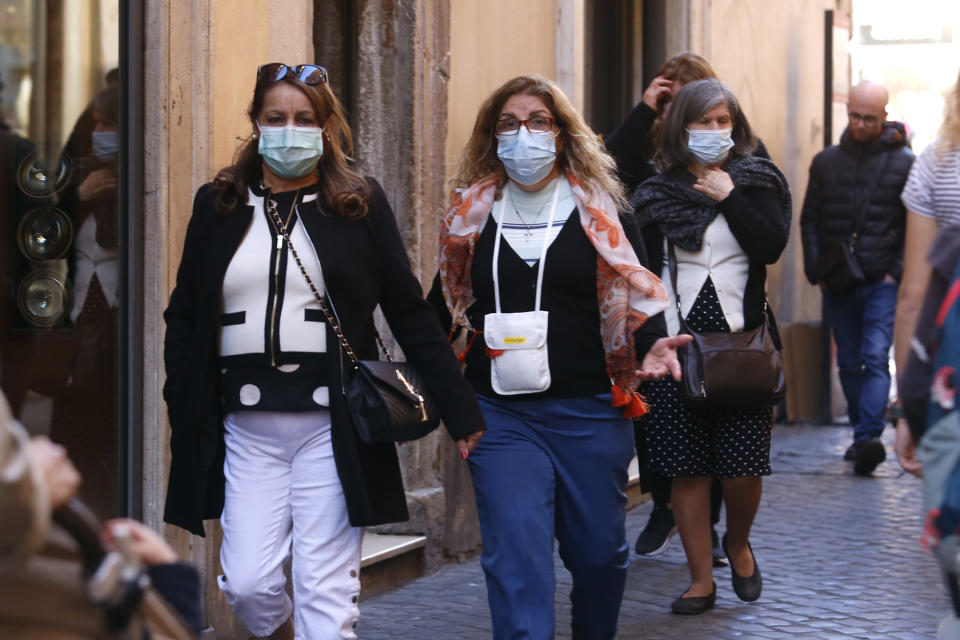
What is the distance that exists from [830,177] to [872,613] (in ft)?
16.4

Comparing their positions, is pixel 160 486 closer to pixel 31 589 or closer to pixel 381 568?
pixel 381 568

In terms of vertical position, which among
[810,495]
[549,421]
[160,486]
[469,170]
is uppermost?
[469,170]

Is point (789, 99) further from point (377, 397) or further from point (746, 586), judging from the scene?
point (377, 397)

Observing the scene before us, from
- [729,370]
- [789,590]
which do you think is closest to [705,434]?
[729,370]

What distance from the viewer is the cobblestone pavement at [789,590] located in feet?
19.0

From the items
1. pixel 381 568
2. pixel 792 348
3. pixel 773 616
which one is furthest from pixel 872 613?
pixel 792 348

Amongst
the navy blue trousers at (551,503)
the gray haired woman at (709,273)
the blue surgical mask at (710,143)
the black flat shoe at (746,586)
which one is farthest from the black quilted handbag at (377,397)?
the black flat shoe at (746,586)

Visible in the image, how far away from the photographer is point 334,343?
4141 millimetres

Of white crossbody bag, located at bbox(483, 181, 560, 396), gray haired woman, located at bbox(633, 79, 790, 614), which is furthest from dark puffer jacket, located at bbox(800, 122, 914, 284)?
white crossbody bag, located at bbox(483, 181, 560, 396)

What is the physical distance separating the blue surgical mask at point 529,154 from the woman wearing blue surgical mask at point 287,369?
1.69ft

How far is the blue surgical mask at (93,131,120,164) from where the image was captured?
523 cm

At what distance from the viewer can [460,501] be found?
285 inches

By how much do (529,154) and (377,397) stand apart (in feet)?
3.19

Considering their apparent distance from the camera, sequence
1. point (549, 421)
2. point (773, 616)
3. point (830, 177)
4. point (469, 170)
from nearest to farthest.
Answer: point (549, 421) → point (469, 170) → point (773, 616) → point (830, 177)
